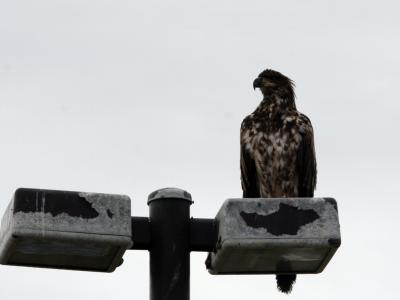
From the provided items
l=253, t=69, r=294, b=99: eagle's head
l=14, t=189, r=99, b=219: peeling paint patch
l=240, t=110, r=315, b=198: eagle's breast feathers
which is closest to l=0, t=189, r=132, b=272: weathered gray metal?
l=14, t=189, r=99, b=219: peeling paint patch

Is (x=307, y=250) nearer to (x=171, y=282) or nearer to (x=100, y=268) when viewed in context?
(x=171, y=282)

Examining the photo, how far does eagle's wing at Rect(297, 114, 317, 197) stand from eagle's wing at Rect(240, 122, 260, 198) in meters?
0.44

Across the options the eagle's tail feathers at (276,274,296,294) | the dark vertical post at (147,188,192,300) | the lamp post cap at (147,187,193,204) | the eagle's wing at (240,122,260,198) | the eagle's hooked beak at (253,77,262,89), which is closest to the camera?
the dark vertical post at (147,188,192,300)

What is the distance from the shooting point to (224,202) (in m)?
3.02

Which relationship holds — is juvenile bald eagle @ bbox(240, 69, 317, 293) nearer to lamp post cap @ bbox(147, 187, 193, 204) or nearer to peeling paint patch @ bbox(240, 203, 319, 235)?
lamp post cap @ bbox(147, 187, 193, 204)

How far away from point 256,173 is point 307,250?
5.57 m

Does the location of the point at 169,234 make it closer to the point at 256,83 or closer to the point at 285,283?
the point at 285,283

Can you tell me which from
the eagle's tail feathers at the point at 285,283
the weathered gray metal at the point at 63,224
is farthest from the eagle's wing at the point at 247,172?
the weathered gray metal at the point at 63,224

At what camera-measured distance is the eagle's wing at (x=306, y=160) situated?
8281mm

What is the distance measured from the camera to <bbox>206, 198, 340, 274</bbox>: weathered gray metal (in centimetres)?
299

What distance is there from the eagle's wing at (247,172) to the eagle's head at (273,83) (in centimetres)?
51

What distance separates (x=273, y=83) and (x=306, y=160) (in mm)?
958

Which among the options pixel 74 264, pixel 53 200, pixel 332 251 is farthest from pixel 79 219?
pixel 332 251

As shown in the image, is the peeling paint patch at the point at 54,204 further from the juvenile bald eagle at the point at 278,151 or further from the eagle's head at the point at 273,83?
the eagle's head at the point at 273,83
